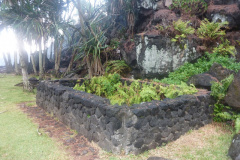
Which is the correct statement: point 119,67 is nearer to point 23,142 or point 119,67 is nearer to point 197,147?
point 23,142

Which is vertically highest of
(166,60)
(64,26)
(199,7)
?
(199,7)

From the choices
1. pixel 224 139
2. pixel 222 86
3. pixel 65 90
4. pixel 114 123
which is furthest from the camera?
pixel 65 90

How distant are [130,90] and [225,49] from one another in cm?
463

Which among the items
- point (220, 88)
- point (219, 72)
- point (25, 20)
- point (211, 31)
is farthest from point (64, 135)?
point (211, 31)

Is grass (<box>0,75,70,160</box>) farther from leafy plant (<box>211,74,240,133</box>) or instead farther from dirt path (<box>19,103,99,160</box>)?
leafy plant (<box>211,74,240,133</box>)

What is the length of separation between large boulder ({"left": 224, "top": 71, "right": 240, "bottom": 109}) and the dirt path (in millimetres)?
2976

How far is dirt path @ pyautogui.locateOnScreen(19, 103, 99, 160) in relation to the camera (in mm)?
3664

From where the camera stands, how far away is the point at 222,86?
15.2ft

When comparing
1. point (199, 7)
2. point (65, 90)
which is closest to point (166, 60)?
point (199, 7)

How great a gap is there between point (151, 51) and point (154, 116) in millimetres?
5018

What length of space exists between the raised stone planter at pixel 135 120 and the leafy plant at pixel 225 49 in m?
3.73

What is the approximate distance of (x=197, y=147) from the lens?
146 inches

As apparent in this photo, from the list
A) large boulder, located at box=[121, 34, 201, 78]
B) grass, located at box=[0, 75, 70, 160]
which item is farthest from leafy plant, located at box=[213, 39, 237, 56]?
grass, located at box=[0, 75, 70, 160]

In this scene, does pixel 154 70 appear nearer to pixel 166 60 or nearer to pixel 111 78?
pixel 166 60
